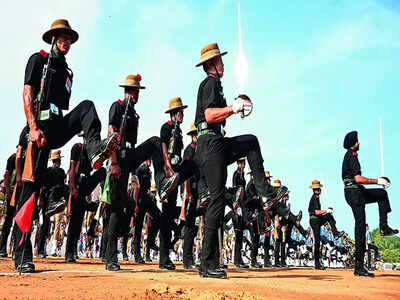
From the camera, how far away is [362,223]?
855 cm

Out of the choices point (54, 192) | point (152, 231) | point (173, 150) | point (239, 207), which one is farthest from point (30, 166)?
point (239, 207)

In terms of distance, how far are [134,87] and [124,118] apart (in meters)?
0.80

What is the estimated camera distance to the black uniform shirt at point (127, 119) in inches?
272

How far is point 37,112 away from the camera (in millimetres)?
5203

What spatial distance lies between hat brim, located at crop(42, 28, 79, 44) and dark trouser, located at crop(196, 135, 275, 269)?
90.3 inches

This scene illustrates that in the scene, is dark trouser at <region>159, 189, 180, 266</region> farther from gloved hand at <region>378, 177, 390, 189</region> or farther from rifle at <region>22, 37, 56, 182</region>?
Result: gloved hand at <region>378, 177, 390, 189</region>

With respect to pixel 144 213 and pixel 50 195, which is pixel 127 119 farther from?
pixel 144 213

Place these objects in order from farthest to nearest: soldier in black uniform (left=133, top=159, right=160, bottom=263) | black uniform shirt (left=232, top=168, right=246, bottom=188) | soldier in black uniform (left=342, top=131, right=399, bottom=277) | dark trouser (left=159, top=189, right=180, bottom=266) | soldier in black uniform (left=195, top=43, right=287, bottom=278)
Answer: black uniform shirt (left=232, top=168, right=246, bottom=188) < soldier in black uniform (left=133, top=159, right=160, bottom=263) < soldier in black uniform (left=342, top=131, right=399, bottom=277) < dark trouser (left=159, top=189, right=180, bottom=266) < soldier in black uniform (left=195, top=43, right=287, bottom=278)

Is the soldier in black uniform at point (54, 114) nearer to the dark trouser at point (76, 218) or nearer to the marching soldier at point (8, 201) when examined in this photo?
the dark trouser at point (76, 218)

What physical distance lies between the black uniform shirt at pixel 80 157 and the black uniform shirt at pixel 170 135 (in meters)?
2.40

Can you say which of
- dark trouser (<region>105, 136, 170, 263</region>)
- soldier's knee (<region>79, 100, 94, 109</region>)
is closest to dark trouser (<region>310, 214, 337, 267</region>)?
dark trouser (<region>105, 136, 170, 263</region>)

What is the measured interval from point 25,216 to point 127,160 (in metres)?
2.29

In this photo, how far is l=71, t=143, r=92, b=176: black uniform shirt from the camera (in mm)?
9312

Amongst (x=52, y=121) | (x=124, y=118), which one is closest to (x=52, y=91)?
(x=52, y=121)
